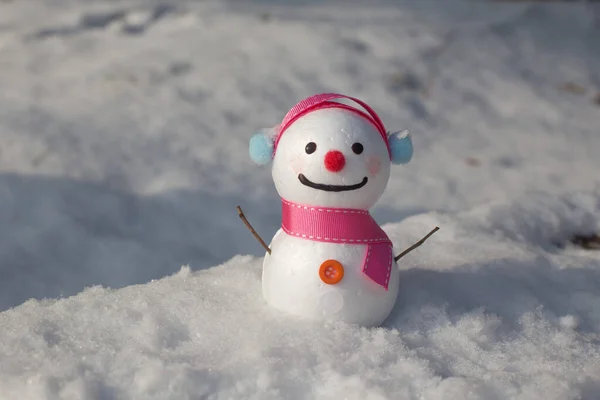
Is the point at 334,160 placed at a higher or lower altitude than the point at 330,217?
higher

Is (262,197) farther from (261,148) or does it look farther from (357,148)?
(357,148)

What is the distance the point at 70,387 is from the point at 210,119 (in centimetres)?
227

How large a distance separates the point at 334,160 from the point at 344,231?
19 centimetres

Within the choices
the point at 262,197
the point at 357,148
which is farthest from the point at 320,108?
the point at 262,197

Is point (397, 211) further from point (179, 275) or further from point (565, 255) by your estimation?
point (179, 275)

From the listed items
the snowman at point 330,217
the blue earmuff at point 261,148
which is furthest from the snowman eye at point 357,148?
the blue earmuff at point 261,148

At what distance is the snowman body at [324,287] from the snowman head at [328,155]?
0.38 ft

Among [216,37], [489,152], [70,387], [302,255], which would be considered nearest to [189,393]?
[70,387]

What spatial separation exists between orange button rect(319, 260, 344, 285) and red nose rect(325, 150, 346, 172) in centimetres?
23

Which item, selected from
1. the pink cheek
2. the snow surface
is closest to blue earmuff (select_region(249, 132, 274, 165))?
the pink cheek

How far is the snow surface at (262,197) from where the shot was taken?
68.2 inches

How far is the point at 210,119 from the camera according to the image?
12.2 ft

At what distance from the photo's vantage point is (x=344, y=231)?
188cm

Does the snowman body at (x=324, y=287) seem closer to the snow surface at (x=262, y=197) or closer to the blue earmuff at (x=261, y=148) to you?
the snow surface at (x=262, y=197)
